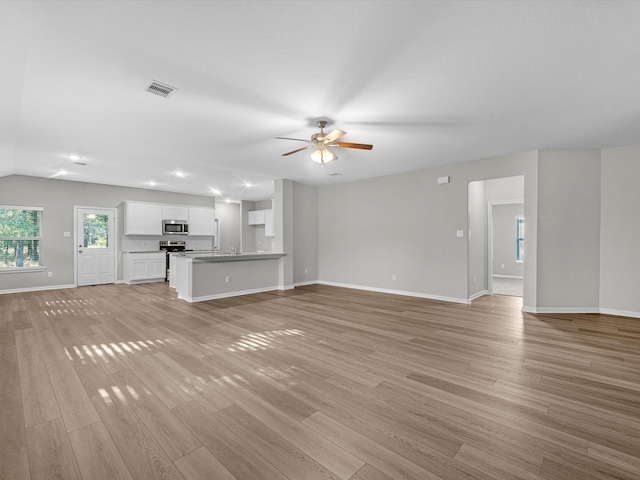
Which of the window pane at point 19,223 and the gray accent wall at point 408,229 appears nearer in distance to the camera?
the gray accent wall at point 408,229

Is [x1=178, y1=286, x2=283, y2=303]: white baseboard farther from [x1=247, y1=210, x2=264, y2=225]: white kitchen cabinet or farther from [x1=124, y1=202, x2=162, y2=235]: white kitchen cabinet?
[x1=247, y1=210, x2=264, y2=225]: white kitchen cabinet

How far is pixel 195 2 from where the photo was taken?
70.1 inches

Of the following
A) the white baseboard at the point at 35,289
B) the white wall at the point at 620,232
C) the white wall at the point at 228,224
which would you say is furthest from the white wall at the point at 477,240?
the white baseboard at the point at 35,289

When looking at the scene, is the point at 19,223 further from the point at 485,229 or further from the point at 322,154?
the point at 485,229

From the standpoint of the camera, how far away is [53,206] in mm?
7027

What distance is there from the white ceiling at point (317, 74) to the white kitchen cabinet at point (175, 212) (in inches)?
155

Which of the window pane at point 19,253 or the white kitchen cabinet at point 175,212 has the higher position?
the white kitchen cabinet at point 175,212

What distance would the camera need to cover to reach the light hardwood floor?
1578 mm

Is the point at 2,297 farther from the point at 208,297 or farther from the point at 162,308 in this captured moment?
the point at 208,297

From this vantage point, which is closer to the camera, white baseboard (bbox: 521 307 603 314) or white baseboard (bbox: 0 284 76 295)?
white baseboard (bbox: 521 307 603 314)

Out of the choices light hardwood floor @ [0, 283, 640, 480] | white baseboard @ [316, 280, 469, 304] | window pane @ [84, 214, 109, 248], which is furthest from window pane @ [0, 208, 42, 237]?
white baseboard @ [316, 280, 469, 304]

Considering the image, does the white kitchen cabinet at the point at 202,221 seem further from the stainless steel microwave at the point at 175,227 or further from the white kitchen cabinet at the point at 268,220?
the white kitchen cabinet at the point at 268,220

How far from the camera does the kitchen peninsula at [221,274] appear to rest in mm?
5703

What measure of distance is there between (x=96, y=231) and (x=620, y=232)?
11.0m
